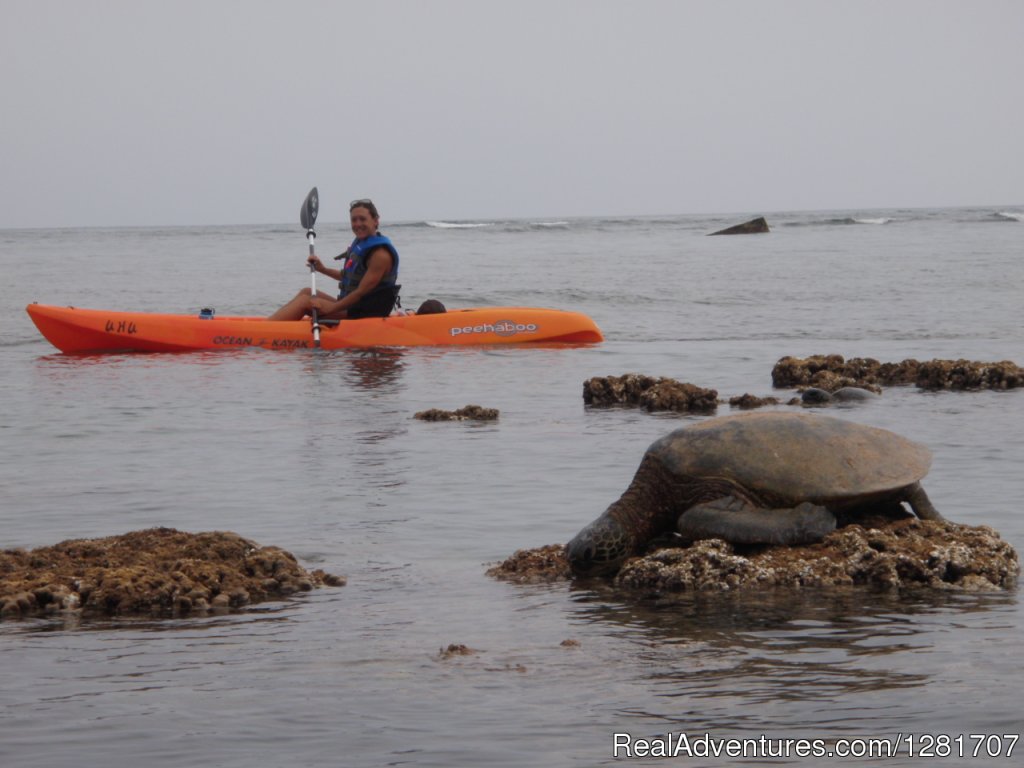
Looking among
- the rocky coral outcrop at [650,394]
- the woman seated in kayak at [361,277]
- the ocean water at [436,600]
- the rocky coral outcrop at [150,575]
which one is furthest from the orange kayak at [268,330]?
the rocky coral outcrop at [150,575]

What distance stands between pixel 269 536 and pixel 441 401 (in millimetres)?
5184

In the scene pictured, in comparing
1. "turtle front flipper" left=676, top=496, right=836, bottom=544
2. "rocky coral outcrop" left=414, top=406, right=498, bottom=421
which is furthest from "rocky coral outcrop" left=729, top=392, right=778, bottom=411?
"turtle front flipper" left=676, top=496, right=836, bottom=544

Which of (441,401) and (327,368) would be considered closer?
(441,401)

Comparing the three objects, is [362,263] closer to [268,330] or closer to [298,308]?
[298,308]

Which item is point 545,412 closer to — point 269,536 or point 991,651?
point 269,536

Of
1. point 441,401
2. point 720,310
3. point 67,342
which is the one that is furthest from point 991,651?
point 720,310

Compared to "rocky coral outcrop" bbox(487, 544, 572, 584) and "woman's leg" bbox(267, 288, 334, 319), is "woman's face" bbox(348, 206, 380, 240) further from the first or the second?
"rocky coral outcrop" bbox(487, 544, 572, 584)

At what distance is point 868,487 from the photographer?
5.80m

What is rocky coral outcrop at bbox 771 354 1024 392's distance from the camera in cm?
1192

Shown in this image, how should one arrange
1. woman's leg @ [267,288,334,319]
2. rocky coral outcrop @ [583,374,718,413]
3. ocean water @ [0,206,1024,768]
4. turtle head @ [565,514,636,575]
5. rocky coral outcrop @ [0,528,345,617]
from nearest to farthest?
ocean water @ [0,206,1024,768], rocky coral outcrop @ [0,528,345,617], turtle head @ [565,514,636,575], rocky coral outcrop @ [583,374,718,413], woman's leg @ [267,288,334,319]

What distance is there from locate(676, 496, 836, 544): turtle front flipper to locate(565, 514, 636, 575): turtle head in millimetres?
307

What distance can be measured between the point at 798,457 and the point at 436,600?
1.58 metres

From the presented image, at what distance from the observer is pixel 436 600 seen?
17.9 ft

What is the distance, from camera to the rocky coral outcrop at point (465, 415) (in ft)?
34.5
